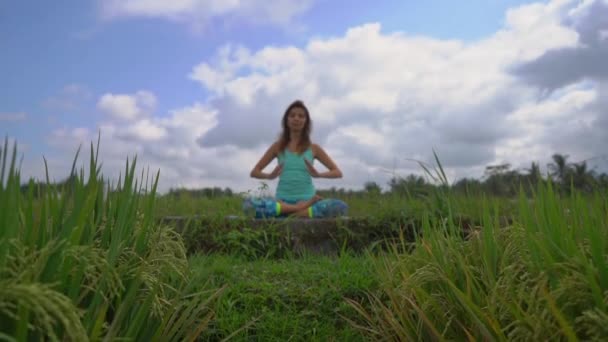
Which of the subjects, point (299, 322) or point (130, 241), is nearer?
point (130, 241)

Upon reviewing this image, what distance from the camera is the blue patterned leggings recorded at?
23.5 feet

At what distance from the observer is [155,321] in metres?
2.26

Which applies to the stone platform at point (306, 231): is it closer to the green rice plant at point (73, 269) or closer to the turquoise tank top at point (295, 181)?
the turquoise tank top at point (295, 181)

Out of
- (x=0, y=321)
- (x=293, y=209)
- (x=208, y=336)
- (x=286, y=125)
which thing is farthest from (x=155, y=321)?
(x=286, y=125)

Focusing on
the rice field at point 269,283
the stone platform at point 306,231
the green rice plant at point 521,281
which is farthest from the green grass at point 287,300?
the stone platform at point 306,231

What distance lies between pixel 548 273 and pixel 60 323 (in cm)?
166

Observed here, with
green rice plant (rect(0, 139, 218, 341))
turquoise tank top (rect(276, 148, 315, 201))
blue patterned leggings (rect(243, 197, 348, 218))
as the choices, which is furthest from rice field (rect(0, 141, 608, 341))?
turquoise tank top (rect(276, 148, 315, 201))

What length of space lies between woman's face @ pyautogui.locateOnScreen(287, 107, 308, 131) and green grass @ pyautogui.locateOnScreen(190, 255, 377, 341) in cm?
372

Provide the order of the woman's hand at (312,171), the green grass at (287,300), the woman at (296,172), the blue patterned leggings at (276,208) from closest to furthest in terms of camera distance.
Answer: the green grass at (287,300)
the blue patterned leggings at (276,208)
the woman at (296,172)
the woman's hand at (312,171)

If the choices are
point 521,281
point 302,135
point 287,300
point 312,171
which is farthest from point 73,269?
point 302,135

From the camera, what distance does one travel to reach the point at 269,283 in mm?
→ 3912

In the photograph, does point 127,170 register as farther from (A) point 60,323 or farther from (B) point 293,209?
(B) point 293,209

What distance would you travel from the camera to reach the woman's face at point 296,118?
7.93 meters

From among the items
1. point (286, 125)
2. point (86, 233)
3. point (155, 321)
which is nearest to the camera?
point (86, 233)
